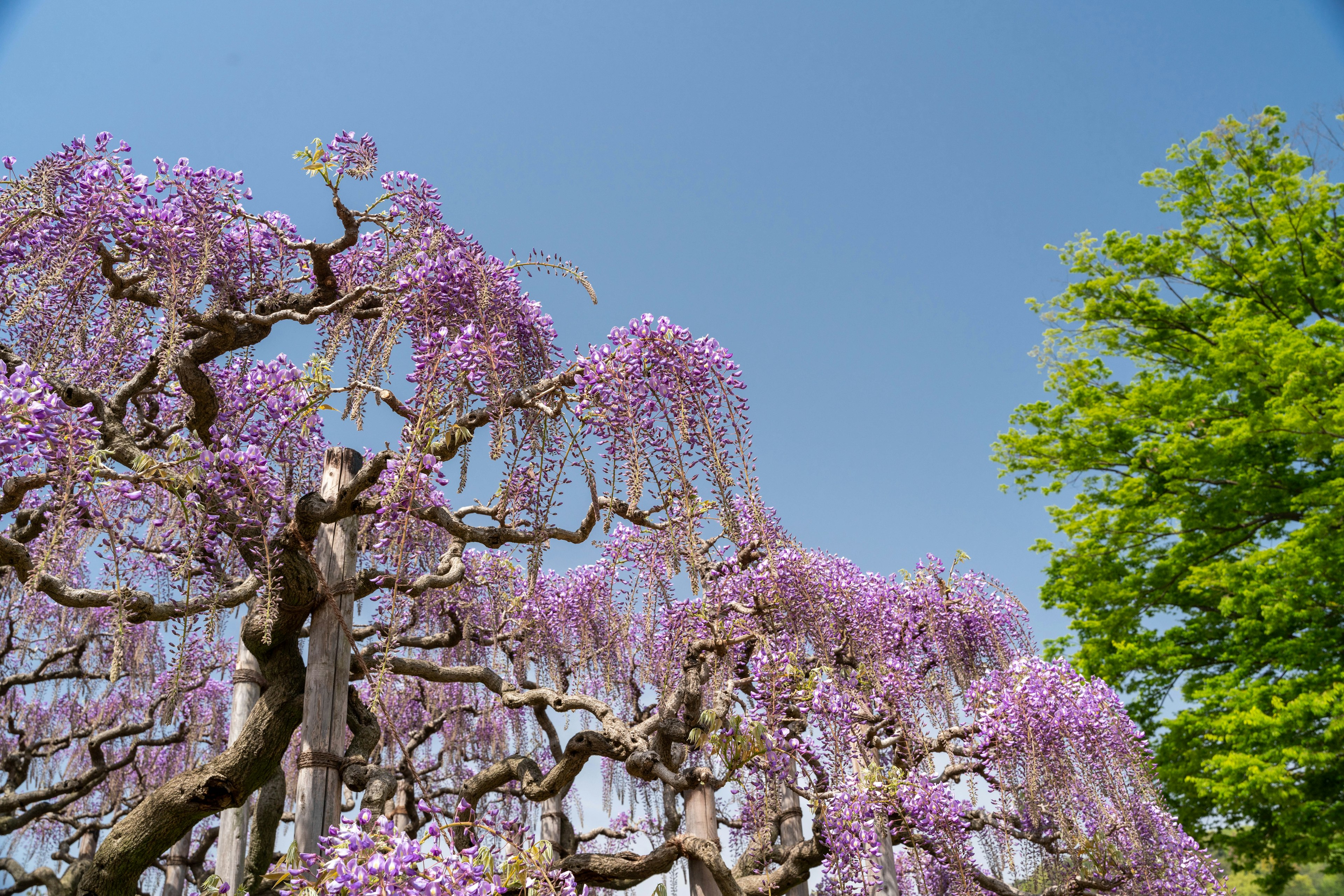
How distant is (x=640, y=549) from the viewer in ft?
16.7

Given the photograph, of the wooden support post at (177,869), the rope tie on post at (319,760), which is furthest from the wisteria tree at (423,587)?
the wooden support post at (177,869)

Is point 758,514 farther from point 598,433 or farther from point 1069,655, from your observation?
point 1069,655

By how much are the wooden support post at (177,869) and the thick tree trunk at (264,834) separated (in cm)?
360

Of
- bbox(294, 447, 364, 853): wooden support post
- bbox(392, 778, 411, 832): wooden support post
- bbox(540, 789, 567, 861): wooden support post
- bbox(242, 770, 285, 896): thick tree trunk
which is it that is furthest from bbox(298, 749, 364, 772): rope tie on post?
bbox(392, 778, 411, 832): wooden support post

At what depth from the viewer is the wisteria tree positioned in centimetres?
318

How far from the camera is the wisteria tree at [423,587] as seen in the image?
3.18 metres

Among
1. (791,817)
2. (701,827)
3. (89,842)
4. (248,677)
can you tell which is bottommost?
(701,827)

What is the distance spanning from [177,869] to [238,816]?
156 inches

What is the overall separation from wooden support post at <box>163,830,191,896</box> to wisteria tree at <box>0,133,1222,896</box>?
0.98m

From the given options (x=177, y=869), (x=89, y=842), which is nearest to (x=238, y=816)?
(x=177, y=869)

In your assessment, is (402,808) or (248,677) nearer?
(248,677)

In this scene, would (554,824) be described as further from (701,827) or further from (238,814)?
(238,814)

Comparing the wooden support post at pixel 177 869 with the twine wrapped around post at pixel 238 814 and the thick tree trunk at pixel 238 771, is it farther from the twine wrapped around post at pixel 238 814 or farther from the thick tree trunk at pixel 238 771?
the thick tree trunk at pixel 238 771

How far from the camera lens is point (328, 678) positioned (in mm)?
3549
